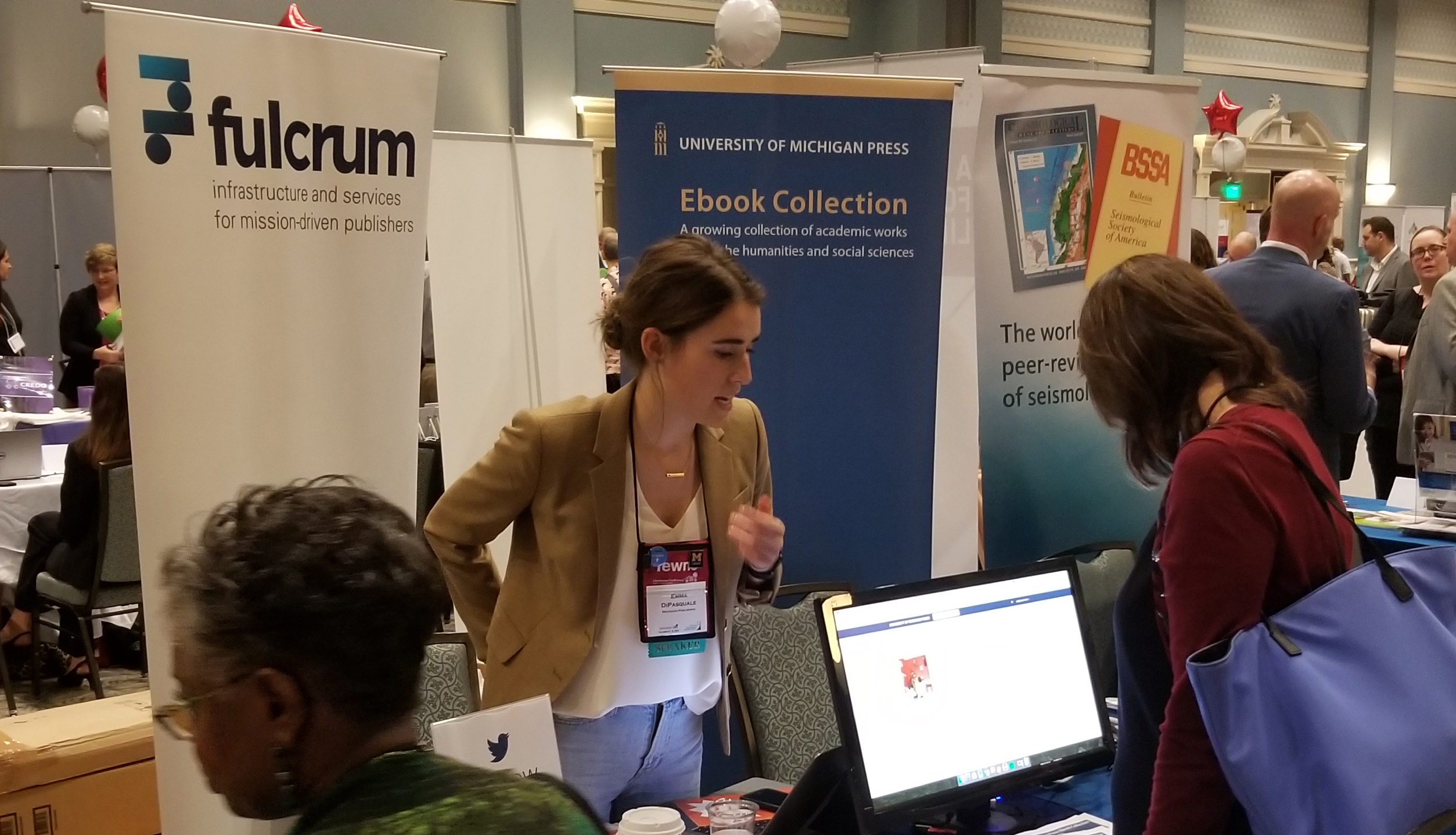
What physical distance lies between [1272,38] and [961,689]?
13.5 meters

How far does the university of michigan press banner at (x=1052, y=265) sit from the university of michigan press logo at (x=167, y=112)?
6.99 ft

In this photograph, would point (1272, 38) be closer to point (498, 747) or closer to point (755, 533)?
point (755, 533)

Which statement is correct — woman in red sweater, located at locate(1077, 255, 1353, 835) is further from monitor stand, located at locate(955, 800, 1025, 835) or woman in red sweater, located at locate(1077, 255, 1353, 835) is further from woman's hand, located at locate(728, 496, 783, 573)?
woman's hand, located at locate(728, 496, 783, 573)

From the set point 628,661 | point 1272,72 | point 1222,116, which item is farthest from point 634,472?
point 1272,72

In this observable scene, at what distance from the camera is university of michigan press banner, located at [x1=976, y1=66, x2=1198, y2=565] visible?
11.8 feet

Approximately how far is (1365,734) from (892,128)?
1.95m

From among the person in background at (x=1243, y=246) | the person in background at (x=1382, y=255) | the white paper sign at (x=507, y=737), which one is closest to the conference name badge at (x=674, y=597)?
the white paper sign at (x=507, y=737)

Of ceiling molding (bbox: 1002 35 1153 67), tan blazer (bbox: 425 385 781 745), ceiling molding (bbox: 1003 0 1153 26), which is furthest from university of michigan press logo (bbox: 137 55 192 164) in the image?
ceiling molding (bbox: 1003 0 1153 26)

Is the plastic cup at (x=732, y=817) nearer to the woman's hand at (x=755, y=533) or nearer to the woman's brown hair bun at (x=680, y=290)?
the woman's hand at (x=755, y=533)

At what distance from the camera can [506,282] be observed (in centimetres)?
411

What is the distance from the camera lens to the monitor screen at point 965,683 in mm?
1753

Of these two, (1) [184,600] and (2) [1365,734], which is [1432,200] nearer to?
(2) [1365,734]

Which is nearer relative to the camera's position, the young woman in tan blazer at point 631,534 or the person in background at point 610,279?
the young woman in tan blazer at point 631,534

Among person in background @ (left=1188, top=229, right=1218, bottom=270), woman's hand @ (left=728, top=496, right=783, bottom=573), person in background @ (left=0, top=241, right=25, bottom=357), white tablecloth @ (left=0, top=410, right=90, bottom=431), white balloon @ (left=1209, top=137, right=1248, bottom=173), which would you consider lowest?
white tablecloth @ (left=0, top=410, right=90, bottom=431)
